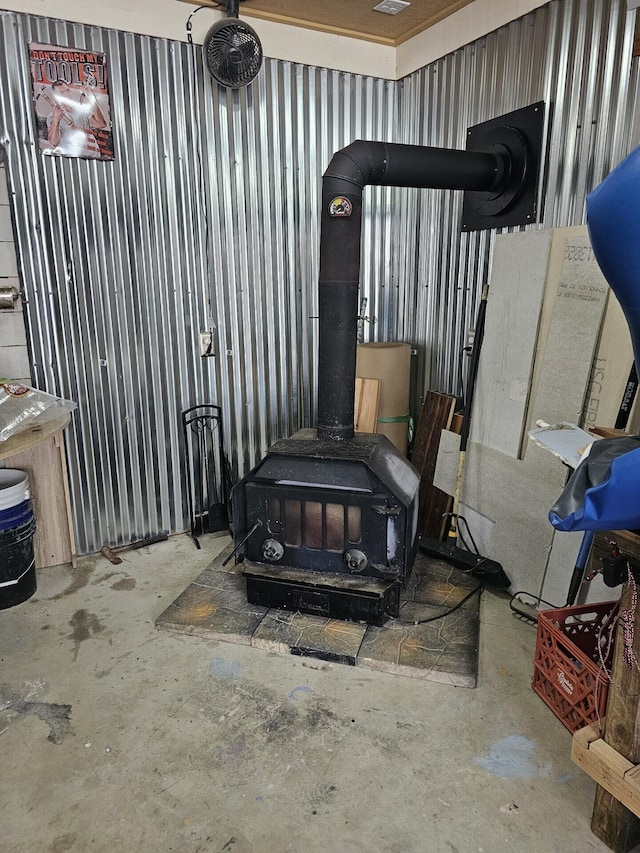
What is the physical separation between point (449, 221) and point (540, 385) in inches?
51.4

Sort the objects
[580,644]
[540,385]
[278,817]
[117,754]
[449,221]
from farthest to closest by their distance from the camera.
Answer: [449,221], [540,385], [580,644], [117,754], [278,817]

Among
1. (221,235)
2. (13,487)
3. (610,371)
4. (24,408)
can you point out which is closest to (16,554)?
(13,487)

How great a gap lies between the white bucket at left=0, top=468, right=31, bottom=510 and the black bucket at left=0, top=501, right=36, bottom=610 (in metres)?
0.04

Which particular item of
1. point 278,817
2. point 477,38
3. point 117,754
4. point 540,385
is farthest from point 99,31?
point 278,817

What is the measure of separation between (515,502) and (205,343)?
2.07 m

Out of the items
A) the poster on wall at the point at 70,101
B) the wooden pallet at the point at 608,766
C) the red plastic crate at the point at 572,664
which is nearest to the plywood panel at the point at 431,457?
the red plastic crate at the point at 572,664

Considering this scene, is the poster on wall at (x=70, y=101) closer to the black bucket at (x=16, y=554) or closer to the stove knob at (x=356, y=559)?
the black bucket at (x=16, y=554)

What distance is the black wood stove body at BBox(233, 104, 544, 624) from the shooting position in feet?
8.73

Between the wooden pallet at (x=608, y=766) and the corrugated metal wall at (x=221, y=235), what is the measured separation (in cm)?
222

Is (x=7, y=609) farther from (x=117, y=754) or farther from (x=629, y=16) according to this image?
(x=629, y=16)

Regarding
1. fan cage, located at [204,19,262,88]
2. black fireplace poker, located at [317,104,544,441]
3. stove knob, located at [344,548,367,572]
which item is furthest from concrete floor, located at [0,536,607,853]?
fan cage, located at [204,19,262,88]

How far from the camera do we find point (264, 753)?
6.68ft

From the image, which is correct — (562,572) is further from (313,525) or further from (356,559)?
(313,525)

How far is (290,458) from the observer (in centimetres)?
275
